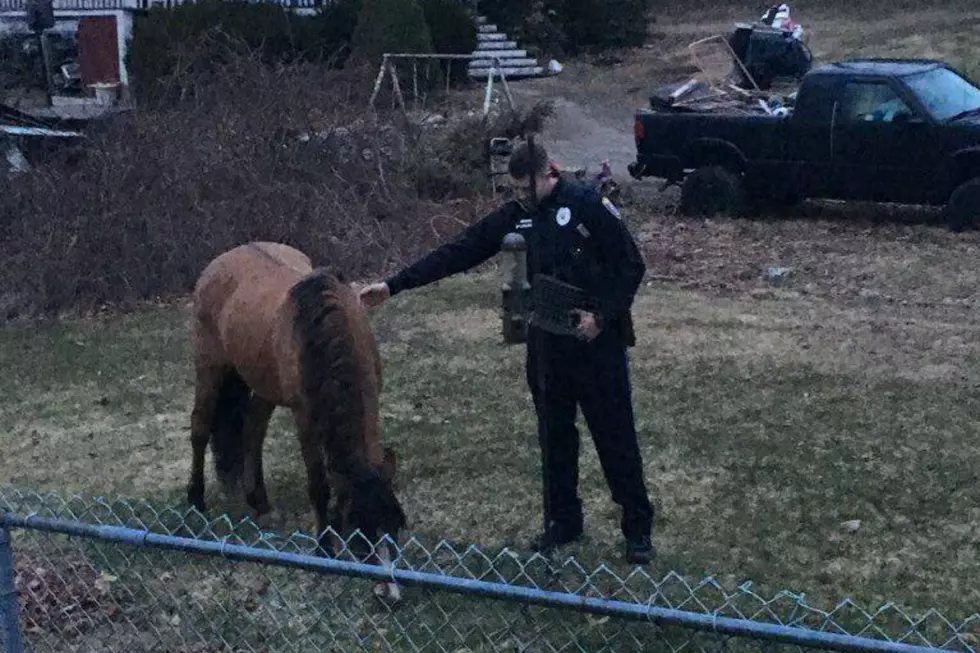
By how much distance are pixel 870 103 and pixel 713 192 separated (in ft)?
6.22

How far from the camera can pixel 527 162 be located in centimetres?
559

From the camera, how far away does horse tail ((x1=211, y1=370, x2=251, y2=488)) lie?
6996 mm

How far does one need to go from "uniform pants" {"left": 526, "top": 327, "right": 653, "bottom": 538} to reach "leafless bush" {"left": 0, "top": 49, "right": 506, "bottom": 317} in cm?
701

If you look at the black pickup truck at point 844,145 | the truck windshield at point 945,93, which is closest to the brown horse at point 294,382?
the black pickup truck at point 844,145

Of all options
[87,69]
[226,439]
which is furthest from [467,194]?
[87,69]

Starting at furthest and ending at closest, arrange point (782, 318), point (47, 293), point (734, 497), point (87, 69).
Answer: point (87, 69), point (47, 293), point (782, 318), point (734, 497)

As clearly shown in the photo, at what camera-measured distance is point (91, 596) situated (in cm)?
576

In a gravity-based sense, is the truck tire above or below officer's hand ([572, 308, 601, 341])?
below

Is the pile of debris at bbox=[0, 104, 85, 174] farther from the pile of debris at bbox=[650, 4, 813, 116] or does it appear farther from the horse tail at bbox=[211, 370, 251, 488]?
the horse tail at bbox=[211, 370, 251, 488]

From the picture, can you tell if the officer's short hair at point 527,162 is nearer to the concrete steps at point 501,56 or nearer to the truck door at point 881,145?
A: the truck door at point 881,145

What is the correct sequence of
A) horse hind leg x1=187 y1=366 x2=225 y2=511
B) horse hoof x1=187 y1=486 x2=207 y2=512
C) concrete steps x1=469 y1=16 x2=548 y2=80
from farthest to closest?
concrete steps x1=469 y1=16 x2=548 y2=80 → horse hoof x1=187 y1=486 x2=207 y2=512 → horse hind leg x1=187 y1=366 x2=225 y2=511

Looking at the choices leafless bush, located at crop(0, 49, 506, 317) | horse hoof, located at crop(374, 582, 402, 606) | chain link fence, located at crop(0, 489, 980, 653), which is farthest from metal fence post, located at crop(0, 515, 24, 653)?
leafless bush, located at crop(0, 49, 506, 317)

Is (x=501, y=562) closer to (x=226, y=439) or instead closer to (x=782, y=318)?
(x=226, y=439)

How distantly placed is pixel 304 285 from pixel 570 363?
1215mm
